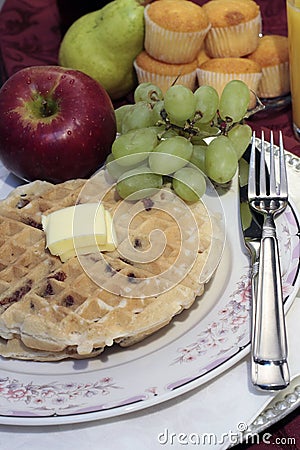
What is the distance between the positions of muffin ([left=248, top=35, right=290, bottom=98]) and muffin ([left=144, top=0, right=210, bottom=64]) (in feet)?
0.52

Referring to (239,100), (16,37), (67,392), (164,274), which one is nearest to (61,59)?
(16,37)

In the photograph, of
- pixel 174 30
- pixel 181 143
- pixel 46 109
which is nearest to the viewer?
pixel 181 143

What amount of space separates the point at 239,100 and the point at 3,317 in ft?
2.00

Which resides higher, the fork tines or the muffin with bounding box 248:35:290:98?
the muffin with bounding box 248:35:290:98

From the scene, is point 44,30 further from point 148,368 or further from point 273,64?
point 148,368

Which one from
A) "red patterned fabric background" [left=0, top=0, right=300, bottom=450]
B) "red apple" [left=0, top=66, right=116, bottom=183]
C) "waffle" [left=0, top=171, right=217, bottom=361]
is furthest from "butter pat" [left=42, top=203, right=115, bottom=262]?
"red patterned fabric background" [left=0, top=0, right=300, bottom=450]

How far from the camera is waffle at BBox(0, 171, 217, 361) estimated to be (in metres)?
0.96

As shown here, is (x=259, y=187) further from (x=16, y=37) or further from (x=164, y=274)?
(x=16, y=37)

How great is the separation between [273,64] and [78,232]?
0.84 meters

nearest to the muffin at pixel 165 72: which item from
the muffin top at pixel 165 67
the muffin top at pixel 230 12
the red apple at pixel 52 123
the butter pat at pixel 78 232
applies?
the muffin top at pixel 165 67

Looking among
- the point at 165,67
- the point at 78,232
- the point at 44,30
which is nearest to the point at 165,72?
the point at 165,67

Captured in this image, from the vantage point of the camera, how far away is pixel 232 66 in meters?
1.58

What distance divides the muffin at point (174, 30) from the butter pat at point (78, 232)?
2.16ft

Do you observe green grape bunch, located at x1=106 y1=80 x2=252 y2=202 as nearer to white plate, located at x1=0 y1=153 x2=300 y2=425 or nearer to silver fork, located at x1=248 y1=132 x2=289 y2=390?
silver fork, located at x1=248 y1=132 x2=289 y2=390
